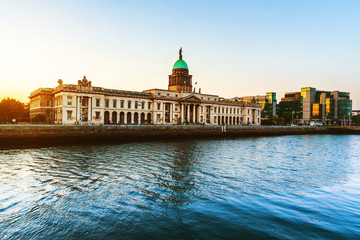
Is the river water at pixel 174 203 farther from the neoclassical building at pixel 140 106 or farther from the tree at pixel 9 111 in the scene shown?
the tree at pixel 9 111

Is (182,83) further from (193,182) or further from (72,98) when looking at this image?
(193,182)

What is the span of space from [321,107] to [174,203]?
204602mm

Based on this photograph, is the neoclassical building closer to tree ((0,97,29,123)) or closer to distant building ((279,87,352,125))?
tree ((0,97,29,123))

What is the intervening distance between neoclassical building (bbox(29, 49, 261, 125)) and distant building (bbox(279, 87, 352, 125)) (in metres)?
79.7

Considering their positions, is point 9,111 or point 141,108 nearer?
point 9,111

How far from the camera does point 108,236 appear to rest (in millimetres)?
10039

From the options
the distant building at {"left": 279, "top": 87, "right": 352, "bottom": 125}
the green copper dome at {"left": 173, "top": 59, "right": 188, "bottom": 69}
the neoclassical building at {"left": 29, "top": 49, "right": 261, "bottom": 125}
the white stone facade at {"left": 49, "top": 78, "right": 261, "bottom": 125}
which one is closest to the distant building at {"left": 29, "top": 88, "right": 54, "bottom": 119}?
the neoclassical building at {"left": 29, "top": 49, "right": 261, "bottom": 125}

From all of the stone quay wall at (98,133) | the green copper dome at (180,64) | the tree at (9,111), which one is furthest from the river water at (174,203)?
the green copper dome at (180,64)

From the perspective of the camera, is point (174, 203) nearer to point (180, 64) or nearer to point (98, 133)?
point (98, 133)

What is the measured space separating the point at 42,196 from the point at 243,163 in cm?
2015

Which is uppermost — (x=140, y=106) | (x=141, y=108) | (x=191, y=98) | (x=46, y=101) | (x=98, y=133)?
(x=191, y=98)

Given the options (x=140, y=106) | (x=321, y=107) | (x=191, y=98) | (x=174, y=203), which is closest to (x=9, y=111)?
(x=140, y=106)

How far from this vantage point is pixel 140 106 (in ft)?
294

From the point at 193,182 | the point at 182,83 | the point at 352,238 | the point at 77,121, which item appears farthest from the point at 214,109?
the point at 352,238
